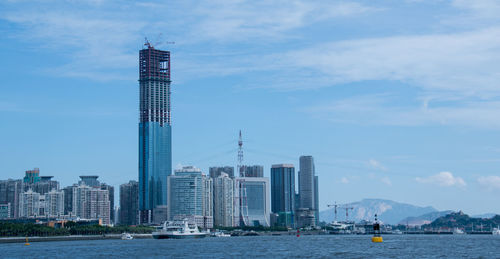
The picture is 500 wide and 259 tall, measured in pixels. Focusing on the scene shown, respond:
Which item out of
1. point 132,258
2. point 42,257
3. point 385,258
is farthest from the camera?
point 42,257

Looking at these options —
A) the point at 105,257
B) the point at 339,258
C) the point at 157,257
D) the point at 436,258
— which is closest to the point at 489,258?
the point at 436,258

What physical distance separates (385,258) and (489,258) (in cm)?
1688

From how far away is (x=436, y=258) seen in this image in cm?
10975

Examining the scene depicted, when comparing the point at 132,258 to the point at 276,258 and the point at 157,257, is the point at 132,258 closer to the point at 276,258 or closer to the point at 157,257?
the point at 157,257

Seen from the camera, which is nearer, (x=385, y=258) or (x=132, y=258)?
(x=385, y=258)

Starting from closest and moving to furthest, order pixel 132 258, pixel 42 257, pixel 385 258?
pixel 385 258 → pixel 132 258 → pixel 42 257

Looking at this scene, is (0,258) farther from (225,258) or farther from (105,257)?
(225,258)

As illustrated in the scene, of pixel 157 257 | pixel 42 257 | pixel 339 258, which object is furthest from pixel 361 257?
pixel 42 257

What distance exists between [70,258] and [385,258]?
51657 millimetres

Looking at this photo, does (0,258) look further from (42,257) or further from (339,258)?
Answer: (339,258)

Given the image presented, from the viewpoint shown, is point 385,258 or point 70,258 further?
point 70,258

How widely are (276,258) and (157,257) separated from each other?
2036 centimetres

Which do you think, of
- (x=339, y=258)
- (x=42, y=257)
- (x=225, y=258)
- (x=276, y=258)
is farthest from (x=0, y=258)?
(x=339, y=258)

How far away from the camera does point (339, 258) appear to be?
107 m
